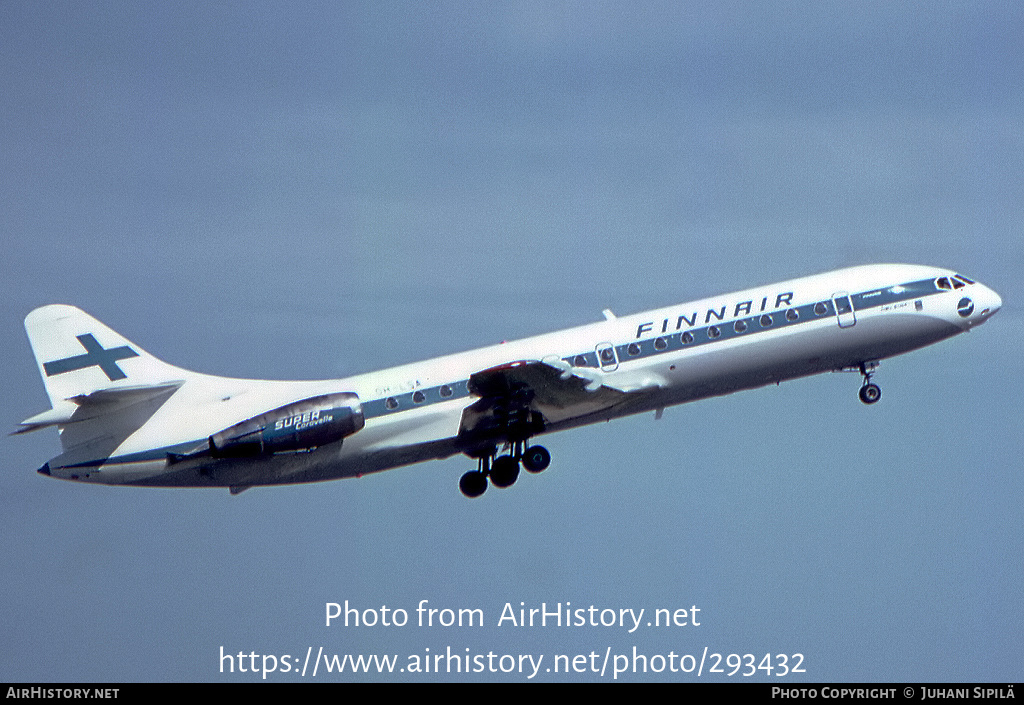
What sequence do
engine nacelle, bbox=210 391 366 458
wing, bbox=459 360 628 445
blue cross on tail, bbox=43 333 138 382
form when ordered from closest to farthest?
wing, bbox=459 360 628 445
engine nacelle, bbox=210 391 366 458
blue cross on tail, bbox=43 333 138 382

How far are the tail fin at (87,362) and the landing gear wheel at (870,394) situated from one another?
17.0m

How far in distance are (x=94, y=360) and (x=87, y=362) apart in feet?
0.58

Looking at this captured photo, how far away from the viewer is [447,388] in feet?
113

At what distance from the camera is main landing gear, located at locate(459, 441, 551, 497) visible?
1409 inches

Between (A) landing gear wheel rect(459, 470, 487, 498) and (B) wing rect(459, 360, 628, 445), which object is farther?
(A) landing gear wheel rect(459, 470, 487, 498)

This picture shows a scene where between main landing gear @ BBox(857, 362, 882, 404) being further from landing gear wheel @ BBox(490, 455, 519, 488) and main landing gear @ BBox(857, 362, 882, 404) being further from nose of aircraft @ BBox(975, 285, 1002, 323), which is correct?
landing gear wheel @ BBox(490, 455, 519, 488)

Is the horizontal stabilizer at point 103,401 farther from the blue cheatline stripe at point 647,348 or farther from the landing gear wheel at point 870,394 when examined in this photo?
the landing gear wheel at point 870,394

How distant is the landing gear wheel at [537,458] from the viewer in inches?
1406

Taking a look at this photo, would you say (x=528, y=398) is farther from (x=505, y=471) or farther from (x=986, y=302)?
(x=986, y=302)

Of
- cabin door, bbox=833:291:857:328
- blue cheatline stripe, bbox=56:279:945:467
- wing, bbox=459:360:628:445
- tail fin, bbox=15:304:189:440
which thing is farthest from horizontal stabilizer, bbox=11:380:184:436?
cabin door, bbox=833:291:857:328

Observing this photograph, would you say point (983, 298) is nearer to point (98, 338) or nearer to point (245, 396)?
point (245, 396)

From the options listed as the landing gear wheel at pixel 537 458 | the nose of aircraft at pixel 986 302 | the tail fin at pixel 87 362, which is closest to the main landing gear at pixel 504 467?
the landing gear wheel at pixel 537 458

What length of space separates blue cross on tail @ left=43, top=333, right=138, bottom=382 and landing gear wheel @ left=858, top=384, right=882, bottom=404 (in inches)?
723
